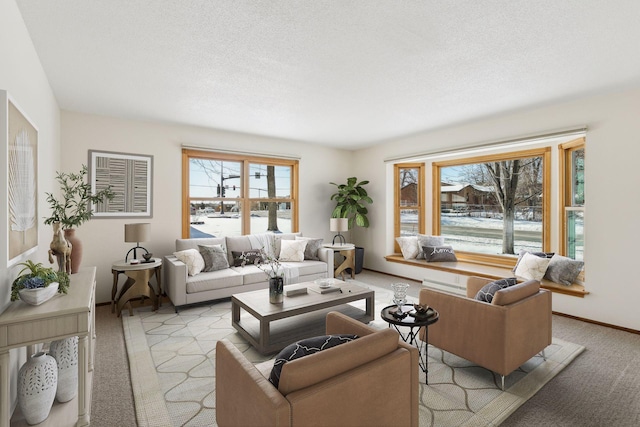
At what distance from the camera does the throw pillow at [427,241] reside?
18.6 ft

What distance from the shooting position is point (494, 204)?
5.30 metres

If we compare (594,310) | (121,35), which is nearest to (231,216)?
(121,35)

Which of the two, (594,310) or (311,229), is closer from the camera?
(594,310)

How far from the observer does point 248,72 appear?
2.94 meters

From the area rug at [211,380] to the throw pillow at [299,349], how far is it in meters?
0.97

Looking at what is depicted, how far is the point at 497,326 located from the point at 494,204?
3599 mm

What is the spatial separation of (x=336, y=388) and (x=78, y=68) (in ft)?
11.4

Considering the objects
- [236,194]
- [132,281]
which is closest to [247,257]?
[236,194]

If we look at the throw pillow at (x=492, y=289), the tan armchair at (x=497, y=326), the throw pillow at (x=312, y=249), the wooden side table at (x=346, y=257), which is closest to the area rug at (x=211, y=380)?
the tan armchair at (x=497, y=326)

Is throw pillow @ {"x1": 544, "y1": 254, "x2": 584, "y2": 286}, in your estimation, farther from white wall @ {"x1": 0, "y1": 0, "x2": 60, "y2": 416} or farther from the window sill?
white wall @ {"x1": 0, "y1": 0, "x2": 60, "y2": 416}

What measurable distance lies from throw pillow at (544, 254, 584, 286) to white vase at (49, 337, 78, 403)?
507cm

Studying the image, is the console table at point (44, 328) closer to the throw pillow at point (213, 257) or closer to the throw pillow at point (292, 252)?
the throw pillow at point (213, 257)

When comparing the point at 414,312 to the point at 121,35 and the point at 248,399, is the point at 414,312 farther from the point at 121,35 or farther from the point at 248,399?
the point at 121,35

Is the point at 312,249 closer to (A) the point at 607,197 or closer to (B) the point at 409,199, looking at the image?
(B) the point at 409,199
